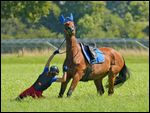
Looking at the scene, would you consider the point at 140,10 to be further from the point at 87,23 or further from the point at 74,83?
the point at 74,83

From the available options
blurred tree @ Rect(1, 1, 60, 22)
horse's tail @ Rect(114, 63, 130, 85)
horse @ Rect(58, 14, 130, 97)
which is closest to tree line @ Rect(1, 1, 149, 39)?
blurred tree @ Rect(1, 1, 60, 22)

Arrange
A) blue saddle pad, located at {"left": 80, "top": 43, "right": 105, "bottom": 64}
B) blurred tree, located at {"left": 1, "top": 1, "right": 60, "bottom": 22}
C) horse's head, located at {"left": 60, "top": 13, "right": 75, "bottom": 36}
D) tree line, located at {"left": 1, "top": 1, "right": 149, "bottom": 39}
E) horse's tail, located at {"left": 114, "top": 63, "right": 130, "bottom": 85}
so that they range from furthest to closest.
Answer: tree line, located at {"left": 1, "top": 1, "right": 149, "bottom": 39}, blurred tree, located at {"left": 1, "top": 1, "right": 60, "bottom": 22}, horse's tail, located at {"left": 114, "top": 63, "right": 130, "bottom": 85}, blue saddle pad, located at {"left": 80, "top": 43, "right": 105, "bottom": 64}, horse's head, located at {"left": 60, "top": 13, "right": 75, "bottom": 36}

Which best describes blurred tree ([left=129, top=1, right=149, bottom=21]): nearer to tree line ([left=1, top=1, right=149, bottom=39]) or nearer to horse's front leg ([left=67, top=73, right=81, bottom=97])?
tree line ([left=1, top=1, right=149, bottom=39])

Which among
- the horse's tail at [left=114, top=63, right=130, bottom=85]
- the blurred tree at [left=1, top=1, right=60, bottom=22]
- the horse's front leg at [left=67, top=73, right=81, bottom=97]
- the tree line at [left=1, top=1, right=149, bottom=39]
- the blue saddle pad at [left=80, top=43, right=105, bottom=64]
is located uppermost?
the blue saddle pad at [left=80, top=43, right=105, bottom=64]

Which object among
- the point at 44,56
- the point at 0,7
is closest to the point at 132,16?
the point at 0,7

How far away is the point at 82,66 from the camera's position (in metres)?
14.4

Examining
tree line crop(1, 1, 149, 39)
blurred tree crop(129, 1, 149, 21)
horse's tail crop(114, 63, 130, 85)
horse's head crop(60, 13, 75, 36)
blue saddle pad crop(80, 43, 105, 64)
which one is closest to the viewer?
horse's head crop(60, 13, 75, 36)

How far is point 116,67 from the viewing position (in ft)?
51.6

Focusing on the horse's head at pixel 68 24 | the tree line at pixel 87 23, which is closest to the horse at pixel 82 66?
the horse's head at pixel 68 24

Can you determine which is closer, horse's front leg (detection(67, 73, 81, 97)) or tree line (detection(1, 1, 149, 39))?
horse's front leg (detection(67, 73, 81, 97))

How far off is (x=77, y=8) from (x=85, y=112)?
283 ft

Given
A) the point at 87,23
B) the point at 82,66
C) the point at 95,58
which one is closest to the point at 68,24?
the point at 82,66

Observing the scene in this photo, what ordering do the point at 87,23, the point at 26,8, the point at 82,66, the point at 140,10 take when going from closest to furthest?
the point at 82,66 → the point at 26,8 → the point at 87,23 → the point at 140,10

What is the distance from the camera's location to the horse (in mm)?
14219
